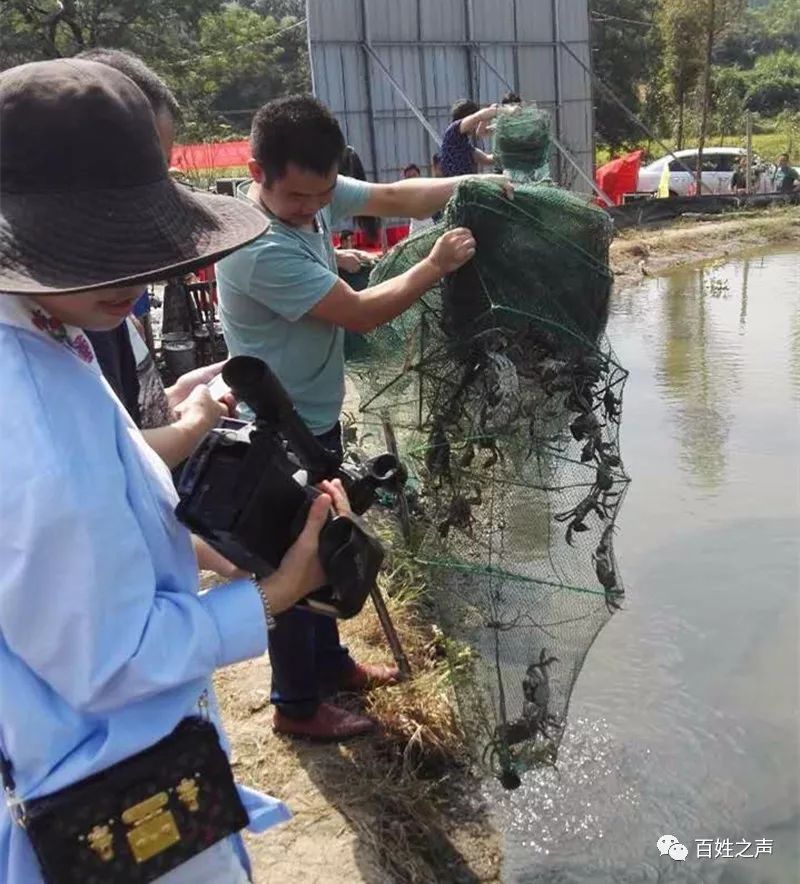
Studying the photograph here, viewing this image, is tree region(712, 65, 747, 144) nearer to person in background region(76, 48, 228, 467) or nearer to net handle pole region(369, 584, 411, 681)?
net handle pole region(369, 584, 411, 681)

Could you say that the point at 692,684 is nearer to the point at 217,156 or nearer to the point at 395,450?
the point at 395,450

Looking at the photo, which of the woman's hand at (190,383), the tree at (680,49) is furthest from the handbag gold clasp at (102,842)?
the tree at (680,49)

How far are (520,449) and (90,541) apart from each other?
5.43ft

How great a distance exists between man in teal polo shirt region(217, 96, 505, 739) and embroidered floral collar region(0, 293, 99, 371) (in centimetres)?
136

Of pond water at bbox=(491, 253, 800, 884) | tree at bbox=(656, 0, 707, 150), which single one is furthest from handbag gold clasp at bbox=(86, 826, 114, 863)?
tree at bbox=(656, 0, 707, 150)

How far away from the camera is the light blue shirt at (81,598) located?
45.3 inches

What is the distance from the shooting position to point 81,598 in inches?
45.6

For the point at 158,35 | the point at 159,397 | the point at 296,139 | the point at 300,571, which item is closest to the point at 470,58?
the point at 158,35

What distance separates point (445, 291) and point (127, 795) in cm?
173

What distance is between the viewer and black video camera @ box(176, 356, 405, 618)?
136 cm

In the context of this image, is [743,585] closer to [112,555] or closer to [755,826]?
[755,826]

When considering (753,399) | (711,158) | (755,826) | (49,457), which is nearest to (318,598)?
(49,457)

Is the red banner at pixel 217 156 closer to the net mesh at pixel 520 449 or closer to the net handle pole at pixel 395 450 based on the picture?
the net handle pole at pixel 395 450

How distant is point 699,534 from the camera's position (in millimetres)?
5008
